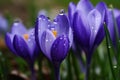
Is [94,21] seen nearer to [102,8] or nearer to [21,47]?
[102,8]

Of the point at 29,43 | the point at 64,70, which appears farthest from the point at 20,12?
the point at 29,43

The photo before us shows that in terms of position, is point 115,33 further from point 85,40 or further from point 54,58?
point 54,58

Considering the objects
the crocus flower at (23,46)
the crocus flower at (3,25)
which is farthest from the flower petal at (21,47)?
the crocus flower at (3,25)

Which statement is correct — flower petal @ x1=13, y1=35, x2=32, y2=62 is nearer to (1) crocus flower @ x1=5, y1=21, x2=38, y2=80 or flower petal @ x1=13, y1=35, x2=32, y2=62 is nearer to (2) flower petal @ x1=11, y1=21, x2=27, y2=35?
(1) crocus flower @ x1=5, y1=21, x2=38, y2=80

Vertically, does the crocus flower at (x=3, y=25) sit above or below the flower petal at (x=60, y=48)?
above

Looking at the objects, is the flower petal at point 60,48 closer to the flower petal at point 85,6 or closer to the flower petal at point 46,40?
the flower petal at point 46,40

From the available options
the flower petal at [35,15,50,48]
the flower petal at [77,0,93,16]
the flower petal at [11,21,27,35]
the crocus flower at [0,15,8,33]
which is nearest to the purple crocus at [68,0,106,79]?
the flower petal at [77,0,93,16]

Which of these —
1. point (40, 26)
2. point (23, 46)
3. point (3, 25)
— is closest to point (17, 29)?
point (23, 46)
